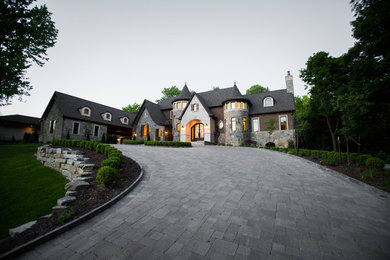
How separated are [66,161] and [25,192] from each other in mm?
2690

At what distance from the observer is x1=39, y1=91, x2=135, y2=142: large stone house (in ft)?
66.1

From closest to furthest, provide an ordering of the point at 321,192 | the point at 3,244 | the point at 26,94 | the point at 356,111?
the point at 3,244 → the point at 321,192 → the point at 356,111 → the point at 26,94

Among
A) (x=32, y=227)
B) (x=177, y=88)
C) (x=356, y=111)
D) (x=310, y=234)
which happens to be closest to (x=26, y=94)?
(x=32, y=227)

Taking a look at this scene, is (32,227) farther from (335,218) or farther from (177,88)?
(177,88)

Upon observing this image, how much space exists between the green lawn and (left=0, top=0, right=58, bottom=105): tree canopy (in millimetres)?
6642

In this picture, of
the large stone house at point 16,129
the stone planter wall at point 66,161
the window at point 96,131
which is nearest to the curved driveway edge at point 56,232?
the stone planter wall at point 66,161

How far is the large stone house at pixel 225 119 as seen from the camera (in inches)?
810

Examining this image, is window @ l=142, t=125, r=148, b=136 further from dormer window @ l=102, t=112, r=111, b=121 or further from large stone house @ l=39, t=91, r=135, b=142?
dormer window @ l=102, t=112, r=111, b=121

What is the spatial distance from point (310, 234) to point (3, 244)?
5.19 m

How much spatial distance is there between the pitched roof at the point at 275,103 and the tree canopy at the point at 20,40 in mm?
23961

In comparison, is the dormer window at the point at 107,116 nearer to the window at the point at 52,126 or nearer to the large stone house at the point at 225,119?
the large stone house at the point at 225,119

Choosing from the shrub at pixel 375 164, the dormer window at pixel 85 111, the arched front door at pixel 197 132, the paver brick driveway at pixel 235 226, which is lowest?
the paver brick driveway at pixel 235 226

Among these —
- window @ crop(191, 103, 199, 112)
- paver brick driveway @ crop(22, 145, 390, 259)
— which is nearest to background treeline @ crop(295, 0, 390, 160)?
paver brick driveway @ crop(22, 145, 390, 259)

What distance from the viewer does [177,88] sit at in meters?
40.0
